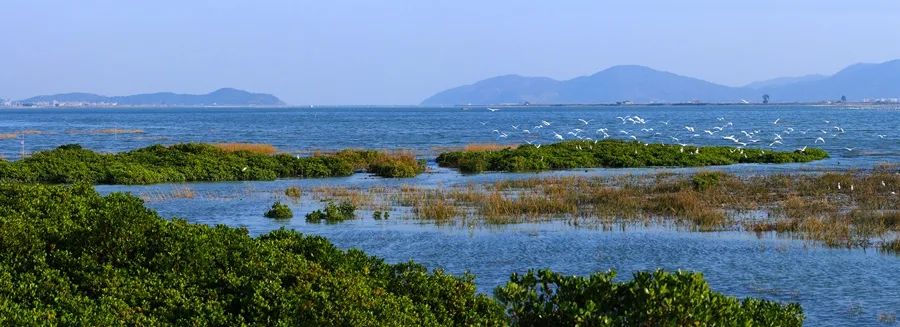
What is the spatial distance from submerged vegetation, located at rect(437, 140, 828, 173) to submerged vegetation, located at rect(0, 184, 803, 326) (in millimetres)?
40539

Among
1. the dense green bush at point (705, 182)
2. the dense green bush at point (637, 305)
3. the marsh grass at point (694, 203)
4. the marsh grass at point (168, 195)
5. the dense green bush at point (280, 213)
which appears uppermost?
the dense green bush at point (637, 305)

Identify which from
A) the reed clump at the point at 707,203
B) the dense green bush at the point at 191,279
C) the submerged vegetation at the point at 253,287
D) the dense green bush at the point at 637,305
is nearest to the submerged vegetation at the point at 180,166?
the reed clump at the point at 707,203

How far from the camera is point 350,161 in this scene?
5456cm

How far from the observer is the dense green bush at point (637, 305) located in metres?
10.6

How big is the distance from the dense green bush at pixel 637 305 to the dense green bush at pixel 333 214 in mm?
19406

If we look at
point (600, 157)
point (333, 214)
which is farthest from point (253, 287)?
point (600, 157)

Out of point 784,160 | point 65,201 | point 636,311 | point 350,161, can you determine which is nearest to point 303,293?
point 636,311

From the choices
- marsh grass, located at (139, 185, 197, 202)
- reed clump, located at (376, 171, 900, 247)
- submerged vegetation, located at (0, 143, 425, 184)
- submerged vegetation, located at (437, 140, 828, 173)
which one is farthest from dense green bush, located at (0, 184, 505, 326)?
submerged vegetation, located at (437, 140, 828, 173)

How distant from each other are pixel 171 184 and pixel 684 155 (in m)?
29.1

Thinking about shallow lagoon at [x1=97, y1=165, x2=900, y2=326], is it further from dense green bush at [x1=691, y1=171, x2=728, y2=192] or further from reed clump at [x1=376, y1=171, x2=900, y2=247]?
dense green bush at [x1=691, y1=171, x2=728, y2=192]

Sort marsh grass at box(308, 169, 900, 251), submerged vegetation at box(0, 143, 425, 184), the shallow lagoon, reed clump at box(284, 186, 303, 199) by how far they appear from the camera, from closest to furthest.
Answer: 1. the shallow lagoon
2. marsh grass at box(308, 169, 900, 251)
3. reed clump at box(284, 186, 303, 199)
4. submerged vegetation at box(0, 143, 425, 184)

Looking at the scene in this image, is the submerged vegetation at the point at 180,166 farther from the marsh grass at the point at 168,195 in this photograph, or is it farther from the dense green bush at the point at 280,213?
the dense green bush at the point at 280,213

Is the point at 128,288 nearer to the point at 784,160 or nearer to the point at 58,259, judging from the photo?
the point at 58,259

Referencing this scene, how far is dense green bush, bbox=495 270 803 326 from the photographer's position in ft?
34.8
